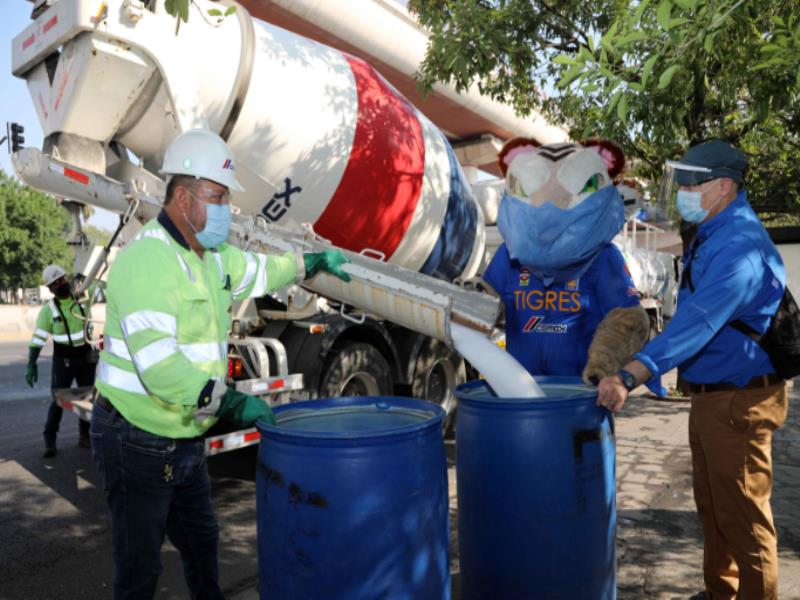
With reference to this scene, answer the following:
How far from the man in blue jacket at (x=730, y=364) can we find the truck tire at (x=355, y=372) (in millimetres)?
2753

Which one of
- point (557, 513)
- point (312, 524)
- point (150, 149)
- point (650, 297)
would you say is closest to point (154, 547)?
point (312, 524)

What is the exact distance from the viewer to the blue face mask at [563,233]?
2.96 m

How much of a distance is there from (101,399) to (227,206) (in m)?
0.83

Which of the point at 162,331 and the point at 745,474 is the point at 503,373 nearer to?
the point at 745,474

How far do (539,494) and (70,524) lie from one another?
326 cm

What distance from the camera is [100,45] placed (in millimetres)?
3818

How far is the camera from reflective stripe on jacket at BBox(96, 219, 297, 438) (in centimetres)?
201

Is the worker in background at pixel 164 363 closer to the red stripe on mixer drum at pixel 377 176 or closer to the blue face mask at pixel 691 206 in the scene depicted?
the blue face mask at pixel 691 206

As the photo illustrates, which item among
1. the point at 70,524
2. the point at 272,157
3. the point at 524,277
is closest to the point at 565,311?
the point at 524,277

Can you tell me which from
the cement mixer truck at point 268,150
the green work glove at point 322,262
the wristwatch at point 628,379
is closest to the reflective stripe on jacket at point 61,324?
the cement mixer truck at point 268,150

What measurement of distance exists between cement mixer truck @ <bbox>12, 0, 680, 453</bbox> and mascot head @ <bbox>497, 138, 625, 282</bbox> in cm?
39

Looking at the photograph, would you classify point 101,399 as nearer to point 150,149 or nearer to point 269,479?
point 269,479

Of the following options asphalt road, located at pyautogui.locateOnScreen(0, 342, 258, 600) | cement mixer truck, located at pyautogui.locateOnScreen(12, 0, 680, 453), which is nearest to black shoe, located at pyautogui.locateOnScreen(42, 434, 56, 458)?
asphalt road, located at pyautogui.locateOnScreen(0, 342, 258, 600)

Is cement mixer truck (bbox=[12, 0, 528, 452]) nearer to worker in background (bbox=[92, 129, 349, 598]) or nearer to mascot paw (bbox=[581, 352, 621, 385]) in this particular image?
mascot paw (bbox=[581, 352, 621, 385])
